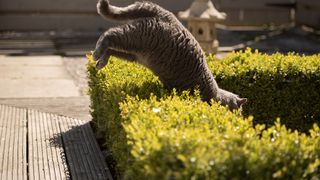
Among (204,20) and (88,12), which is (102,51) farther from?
(88,12)

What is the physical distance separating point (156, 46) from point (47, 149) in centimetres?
201

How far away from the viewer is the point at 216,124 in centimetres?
454

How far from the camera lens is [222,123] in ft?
14.9

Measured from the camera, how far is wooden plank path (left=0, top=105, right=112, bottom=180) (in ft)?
20.2

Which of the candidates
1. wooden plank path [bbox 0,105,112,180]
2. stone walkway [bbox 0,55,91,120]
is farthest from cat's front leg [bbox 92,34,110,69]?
stone walkway [bbox 0,55,91,120]

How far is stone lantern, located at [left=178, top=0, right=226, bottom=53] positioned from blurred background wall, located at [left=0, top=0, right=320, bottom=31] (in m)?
6.73

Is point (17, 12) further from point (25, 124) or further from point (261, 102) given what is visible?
point (261, 102)

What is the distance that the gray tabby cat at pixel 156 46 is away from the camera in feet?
19.4

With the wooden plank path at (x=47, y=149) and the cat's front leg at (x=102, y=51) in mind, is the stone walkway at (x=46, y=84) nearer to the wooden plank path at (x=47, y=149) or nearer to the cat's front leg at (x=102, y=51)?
the wooden plank path at (x=47, y=149)

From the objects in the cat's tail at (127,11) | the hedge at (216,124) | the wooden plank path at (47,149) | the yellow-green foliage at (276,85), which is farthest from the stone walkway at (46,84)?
the cat's tail at (127,11)

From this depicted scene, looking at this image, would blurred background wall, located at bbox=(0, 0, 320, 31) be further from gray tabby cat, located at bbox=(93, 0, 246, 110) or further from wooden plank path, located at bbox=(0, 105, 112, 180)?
gray tabby cat, located at bbox=(93, 0, 246, 110)

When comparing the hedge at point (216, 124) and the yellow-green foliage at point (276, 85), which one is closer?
the hedge at point (216, 124)

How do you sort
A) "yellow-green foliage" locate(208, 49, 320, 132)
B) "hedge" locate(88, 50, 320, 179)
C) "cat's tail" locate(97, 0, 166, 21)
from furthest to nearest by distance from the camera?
"yellow-green foliage" locate(208, 49, 320, 132) < "cat's tail" locate(97, 0, 166, 21) < "hedge" locate(88, 50, 320, 179)

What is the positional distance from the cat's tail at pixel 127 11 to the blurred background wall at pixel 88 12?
13600 mm
